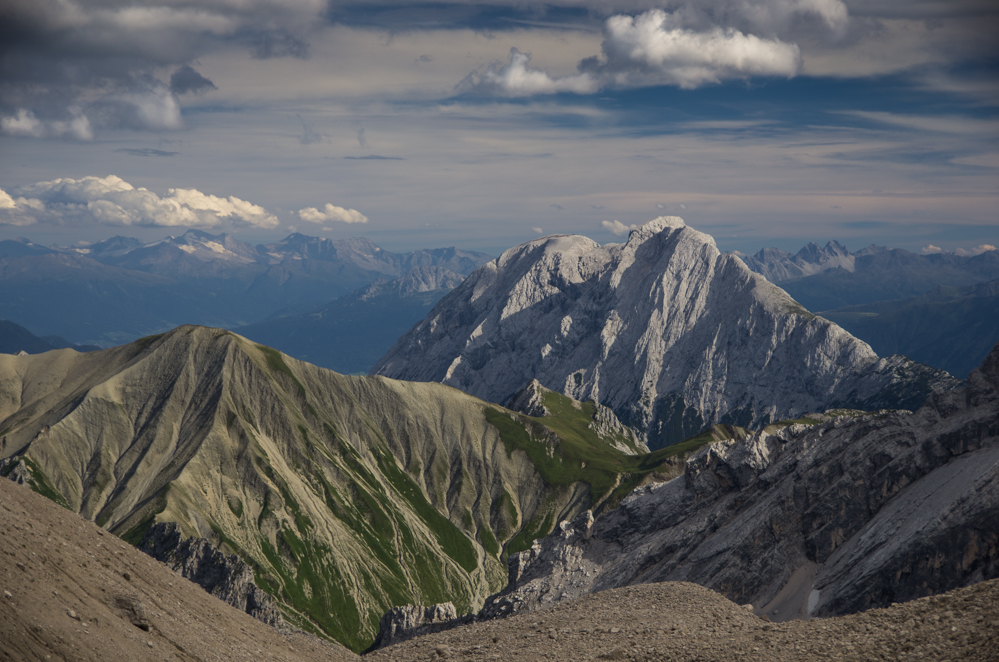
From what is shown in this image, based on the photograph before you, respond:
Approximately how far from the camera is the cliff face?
8812 centimetres

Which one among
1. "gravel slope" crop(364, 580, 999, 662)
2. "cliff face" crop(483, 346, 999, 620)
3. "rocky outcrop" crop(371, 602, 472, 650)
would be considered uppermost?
"gravel slope" crop(364, 580, 999, 662)

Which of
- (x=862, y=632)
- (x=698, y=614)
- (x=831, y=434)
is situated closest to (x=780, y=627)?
(x=862, y=632)

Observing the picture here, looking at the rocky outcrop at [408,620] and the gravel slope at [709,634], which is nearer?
the gravel slope at [709,634]

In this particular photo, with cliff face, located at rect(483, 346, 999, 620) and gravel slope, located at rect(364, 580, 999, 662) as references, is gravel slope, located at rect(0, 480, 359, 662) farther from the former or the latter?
cliff face, located at rect(483, 346, 999, 620)

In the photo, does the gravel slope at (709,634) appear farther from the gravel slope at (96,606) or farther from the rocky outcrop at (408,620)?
the rocky outcrop at (408,620)

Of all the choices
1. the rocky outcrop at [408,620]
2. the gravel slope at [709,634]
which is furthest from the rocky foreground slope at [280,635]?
the rocky outcrop at [408,620]

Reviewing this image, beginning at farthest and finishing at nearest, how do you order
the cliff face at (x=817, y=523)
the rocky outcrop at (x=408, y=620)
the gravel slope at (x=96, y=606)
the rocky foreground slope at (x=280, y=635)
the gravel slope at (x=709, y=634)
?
the rocky outcrop at (x=408, y=620) → the cliff face at (x=817, y=523) → the gravel slope at (x=96, y=606) → the rocky foreground slope at (x=280, y=635) → the gravel slope at (x=709, y=634)

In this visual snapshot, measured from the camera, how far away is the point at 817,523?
11769cm

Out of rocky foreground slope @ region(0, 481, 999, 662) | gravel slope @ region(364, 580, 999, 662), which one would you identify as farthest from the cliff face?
rocky foreground slope @ region(0, 481, 999, 662)

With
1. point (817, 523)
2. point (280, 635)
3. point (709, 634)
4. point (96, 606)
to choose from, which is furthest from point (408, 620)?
point (96, 606)

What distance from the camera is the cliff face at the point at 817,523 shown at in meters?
88.1

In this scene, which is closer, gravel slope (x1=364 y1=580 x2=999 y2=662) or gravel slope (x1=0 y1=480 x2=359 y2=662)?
gravel slope (x1=364 y1=580 x2=999 y2=662)

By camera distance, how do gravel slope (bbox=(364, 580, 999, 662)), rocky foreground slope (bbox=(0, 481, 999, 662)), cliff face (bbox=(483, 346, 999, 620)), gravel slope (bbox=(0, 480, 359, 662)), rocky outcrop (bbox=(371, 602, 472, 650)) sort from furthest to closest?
rocky outcrop (bbox=(371, 602, 472, 650)) < cliff face (bbox=(483, 346, 999, 620)) < gravel slope (bbox=(0, 480, 359, 662)) < rocky foreground slope (bbox=(0, 481, 999, 662)) < gravel slope (bbox=(364, 580, 999, 662))

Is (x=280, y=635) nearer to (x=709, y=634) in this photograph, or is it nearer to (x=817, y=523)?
(x=709, y=634)
